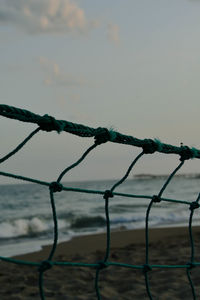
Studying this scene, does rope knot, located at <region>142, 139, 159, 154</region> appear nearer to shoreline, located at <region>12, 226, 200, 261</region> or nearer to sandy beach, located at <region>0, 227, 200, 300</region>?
sandy beach, located at <region>0, 227, 200, 300</region>

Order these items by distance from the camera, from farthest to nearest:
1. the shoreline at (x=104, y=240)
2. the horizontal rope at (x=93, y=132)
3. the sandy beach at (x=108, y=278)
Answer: the shoreline at (x=104, y=240) → the sandy beach at (x=108, y=278) → the horizontal rope at (x=93, y=132)

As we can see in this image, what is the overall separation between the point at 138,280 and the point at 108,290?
0.37m

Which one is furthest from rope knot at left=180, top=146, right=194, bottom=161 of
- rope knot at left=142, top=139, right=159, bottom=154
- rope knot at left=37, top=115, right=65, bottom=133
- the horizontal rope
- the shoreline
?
the shoreline

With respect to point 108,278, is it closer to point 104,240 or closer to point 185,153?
point 185,153

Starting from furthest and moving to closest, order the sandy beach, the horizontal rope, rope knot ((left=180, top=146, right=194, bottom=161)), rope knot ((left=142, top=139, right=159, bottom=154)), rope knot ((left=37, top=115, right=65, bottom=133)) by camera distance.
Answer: the sandy beach → rope knot ((left=180, top=146, right=194, bottom=161)) → rope knot ((left=142, top=139, right=159, bottom=154)) → rope knot ((left=37, top=115, right=65, bottom=133)) → the horizontal rope

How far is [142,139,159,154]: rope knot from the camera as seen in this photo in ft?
6.24

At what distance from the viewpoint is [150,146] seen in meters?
1.91

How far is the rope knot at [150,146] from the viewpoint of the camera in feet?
6.24

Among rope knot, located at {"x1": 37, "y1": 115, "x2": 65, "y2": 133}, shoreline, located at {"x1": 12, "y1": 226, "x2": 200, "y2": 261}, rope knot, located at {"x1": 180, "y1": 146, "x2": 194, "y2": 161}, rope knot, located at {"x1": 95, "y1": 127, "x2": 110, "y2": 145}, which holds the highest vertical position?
shoreline, located at {"x1": 12, "y1": 226, "x2": 200, "y2": 261}

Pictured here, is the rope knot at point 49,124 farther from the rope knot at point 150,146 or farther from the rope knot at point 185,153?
the rope knot at point 185,153

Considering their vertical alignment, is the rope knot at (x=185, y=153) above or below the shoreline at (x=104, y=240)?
below

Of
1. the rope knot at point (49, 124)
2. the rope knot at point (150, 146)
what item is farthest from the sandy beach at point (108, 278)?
the rope knot at point (49, 124)

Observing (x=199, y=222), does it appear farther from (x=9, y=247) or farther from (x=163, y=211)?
(x=9, y=247)

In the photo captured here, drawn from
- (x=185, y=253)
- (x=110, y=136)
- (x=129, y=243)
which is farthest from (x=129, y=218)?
(x=110, y=136)
